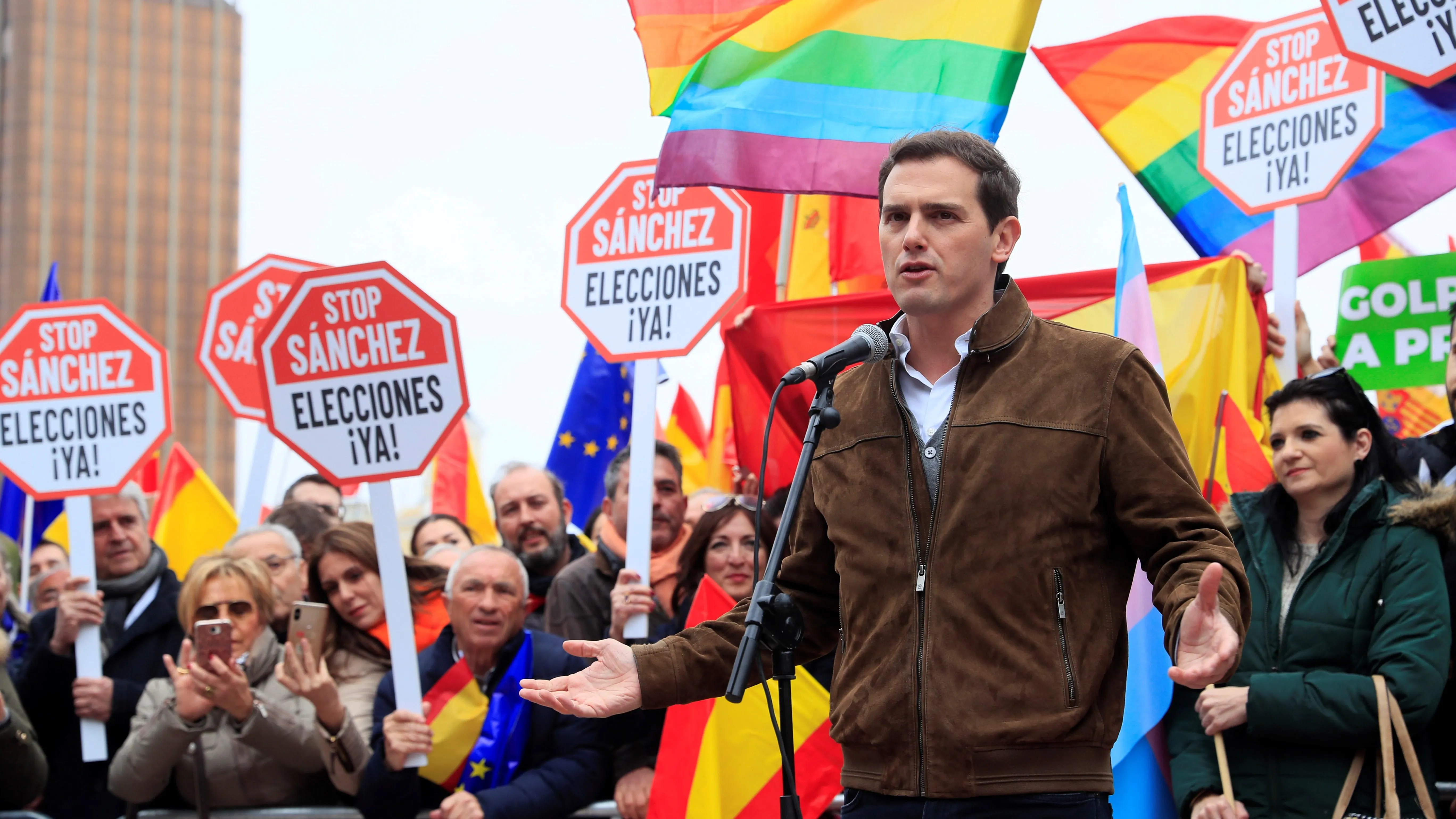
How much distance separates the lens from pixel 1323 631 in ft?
13.7

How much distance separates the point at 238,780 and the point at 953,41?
151 inches

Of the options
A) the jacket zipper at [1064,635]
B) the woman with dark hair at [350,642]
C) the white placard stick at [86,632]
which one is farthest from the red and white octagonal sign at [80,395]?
the jacket zipper at [1064,635]

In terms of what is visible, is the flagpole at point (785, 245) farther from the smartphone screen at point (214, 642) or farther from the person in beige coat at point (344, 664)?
the smartphone screen at point (214, 642)

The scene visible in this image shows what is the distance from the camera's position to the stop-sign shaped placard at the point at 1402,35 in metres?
5.12

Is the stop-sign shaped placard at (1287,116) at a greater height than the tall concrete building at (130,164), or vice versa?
the tall concrete building at (130,164)

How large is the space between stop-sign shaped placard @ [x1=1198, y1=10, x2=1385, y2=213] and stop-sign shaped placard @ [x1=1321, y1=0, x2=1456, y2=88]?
0.53m

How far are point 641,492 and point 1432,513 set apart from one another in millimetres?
2830

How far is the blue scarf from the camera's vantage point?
5.24 metres

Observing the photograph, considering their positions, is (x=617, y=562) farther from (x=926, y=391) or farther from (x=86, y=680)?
(x=926, y=391)

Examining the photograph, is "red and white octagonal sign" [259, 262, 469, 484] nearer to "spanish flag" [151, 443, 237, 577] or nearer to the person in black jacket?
the person in black jacket

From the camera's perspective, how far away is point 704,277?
6.11 meters

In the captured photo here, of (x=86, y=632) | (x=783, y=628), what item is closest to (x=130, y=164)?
(x=86, y=632)

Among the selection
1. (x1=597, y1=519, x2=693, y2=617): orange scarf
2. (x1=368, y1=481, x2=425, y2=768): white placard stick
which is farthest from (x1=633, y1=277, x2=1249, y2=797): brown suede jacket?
(x1=597, y1=519, x2=693, y2=617): orange scarf

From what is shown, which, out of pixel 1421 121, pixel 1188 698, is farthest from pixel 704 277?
pixel 1421 121
